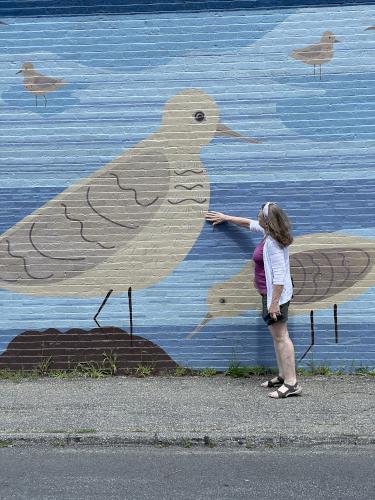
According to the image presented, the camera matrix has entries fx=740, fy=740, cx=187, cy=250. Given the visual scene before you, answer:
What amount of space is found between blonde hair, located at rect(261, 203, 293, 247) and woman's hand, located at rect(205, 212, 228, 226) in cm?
82

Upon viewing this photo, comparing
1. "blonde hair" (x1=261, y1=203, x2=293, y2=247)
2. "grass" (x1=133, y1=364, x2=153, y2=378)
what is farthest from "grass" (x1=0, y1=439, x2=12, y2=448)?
"blonde hair" (x1=261, y1=203, x2=293, y2=247)

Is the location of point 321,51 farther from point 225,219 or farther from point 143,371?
point 143,371

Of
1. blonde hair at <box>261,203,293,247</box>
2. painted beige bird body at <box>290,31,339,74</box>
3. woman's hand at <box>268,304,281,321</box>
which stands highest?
painted beige bird body at <box>290,31,339,74</box>

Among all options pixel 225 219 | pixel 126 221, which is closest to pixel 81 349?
pixel 126 221

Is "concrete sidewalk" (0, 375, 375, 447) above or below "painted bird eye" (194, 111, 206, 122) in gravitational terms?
below

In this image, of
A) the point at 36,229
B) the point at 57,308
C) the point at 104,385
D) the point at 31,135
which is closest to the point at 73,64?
the point at 31,135

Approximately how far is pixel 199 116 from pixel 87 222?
162cm

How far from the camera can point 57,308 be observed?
792 cm

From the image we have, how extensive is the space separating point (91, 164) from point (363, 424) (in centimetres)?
380

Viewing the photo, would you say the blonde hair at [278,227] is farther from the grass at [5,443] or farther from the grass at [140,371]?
the grass at [5,443]

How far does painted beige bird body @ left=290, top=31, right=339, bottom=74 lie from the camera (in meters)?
7.60

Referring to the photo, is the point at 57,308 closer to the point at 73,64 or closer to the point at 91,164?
the point at 91,164

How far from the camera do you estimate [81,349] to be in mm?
7957

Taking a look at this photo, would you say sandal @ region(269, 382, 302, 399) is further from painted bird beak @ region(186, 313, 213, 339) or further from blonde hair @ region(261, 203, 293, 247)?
blonde hair @ region(261, 203, 293, 247)
